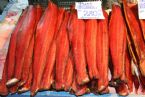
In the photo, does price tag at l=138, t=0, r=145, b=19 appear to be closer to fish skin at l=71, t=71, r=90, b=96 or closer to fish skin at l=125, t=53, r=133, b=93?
fish skin at l=125, t=53, r=133, b=93

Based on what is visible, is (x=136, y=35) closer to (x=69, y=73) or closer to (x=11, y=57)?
(x=69, y=73)

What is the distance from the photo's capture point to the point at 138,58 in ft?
5.37

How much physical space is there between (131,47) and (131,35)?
68mm

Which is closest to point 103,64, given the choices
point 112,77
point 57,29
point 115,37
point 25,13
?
point 112,77

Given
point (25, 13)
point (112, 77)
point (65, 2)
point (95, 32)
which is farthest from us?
point (65, 2)

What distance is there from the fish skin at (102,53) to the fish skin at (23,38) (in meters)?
0.40

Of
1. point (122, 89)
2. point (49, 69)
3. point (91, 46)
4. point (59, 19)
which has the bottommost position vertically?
point (122, 89)

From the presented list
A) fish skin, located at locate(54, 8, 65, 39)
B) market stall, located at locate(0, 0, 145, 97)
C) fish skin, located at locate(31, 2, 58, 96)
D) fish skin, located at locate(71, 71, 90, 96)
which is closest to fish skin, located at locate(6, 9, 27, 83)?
market stall, located at locate(0, 0, 145, 97)

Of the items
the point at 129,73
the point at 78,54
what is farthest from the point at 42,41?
the point at 129,73

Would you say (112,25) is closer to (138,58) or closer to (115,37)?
(115,37)

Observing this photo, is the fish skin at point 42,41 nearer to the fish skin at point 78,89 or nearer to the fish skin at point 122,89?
the fish skin at point 78,89

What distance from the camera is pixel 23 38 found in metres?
1.77

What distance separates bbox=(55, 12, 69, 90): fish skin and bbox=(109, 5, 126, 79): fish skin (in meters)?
0.25

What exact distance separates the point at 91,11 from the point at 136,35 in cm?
30
